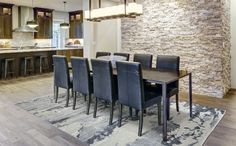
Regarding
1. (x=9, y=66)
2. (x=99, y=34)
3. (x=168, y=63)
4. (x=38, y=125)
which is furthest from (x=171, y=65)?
(x=9, y=66)

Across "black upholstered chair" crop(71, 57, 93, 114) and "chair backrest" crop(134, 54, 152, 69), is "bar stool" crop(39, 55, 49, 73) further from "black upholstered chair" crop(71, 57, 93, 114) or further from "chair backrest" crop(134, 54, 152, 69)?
"chair backrest" crop(134, 54, 152, 69)

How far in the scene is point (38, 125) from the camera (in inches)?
134

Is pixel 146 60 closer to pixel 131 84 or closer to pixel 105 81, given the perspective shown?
pixel 105 81

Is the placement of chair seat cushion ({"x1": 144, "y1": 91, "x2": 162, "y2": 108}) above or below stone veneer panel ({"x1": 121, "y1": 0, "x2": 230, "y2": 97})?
below

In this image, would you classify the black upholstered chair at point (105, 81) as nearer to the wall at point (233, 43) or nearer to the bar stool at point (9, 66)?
the wall at point (233, 43)

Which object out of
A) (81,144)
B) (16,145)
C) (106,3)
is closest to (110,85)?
(81,144)

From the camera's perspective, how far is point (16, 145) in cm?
275

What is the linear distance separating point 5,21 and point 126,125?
809cm

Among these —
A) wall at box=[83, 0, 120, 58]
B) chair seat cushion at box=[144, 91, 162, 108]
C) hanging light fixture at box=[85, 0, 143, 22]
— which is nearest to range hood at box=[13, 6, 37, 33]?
wall at box=[83, 0, 120, 58]

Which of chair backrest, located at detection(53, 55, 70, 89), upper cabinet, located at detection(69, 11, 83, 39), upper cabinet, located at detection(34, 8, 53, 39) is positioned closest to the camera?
chair backrest, located at detection(53, 55, 70, 89)

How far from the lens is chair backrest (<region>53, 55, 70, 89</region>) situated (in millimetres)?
4230

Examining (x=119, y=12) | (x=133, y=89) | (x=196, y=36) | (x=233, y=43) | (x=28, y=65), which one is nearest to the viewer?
(x=133, y=89)

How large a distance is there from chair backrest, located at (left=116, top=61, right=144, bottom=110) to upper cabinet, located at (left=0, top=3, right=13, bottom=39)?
25.6 feet

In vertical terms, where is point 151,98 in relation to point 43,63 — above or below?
below
